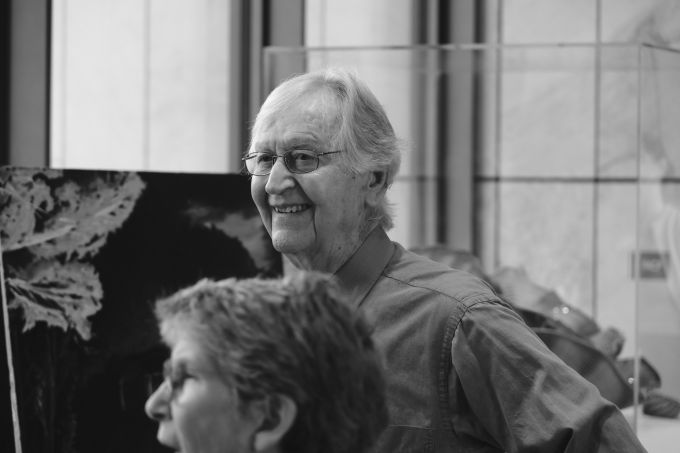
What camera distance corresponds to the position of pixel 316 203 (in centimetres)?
184

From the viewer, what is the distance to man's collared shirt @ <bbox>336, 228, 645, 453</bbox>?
63.9 inches

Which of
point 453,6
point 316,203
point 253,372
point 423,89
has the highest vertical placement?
A: point 453,6

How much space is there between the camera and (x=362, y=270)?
73.3 inches

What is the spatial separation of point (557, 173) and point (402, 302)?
116 inches

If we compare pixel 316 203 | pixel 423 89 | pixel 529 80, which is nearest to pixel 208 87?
pixel 423 89

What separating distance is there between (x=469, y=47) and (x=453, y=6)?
1095 millimetres

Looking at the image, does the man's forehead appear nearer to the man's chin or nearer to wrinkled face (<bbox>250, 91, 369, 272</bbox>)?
wrinkled face (<bbox>250, 91, 369, 272</bbox>)

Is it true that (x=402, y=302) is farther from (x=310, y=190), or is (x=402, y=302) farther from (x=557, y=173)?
(x=557, y=173)

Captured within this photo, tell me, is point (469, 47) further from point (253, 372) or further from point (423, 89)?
point (253, 372)

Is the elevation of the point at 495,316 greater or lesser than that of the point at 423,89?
lesser

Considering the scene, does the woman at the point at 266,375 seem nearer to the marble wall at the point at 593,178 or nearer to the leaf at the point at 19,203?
the leaf at the point at 19,203

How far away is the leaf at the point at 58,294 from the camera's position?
7.29 ft

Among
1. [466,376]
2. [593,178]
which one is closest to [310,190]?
[466,376]

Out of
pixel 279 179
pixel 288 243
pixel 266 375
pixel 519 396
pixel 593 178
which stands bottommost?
pixel 519 396
